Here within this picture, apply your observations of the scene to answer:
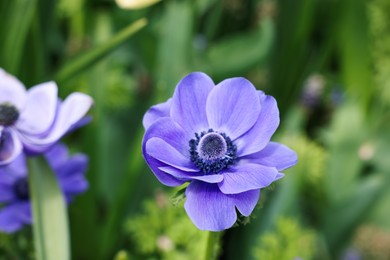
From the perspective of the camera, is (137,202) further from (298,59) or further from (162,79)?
(298,59)

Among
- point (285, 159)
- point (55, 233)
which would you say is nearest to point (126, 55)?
point (55, 233)

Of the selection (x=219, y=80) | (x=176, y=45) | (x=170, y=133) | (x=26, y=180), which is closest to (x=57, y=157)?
(x=26, y=180)

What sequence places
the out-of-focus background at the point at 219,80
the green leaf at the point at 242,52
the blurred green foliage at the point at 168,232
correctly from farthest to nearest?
the green leaf at the point at 242,52 → the out-of-focus background at the point at 219,80 → the blurred green foliage at the point at 168,232

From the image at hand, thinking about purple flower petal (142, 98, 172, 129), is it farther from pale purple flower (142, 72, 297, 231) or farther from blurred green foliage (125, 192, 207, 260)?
blurred green foliage (125, 192, 207, 260)

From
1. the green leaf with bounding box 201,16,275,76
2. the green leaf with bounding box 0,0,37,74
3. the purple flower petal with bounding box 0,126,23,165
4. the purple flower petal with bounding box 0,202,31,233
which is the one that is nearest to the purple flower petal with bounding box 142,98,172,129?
the purple flower petal with bounding box 0,126,23,165

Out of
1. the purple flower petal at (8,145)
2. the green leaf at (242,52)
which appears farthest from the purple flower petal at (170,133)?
the green leaf at (242,52)

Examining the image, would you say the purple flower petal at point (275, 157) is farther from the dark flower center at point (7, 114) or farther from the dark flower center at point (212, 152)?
the dark flower center at point (7, 114)
